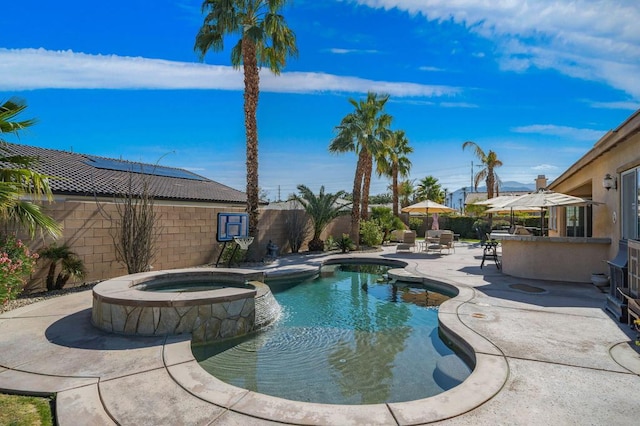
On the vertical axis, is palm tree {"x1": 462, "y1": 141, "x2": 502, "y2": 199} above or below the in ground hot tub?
above

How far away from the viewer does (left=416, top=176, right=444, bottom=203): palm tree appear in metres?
42.0

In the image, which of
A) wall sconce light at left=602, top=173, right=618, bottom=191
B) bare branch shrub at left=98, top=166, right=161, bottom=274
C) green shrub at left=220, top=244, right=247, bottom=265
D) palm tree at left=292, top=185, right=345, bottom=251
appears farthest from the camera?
palm tree at left=292, top=185, right=345, bottom=251

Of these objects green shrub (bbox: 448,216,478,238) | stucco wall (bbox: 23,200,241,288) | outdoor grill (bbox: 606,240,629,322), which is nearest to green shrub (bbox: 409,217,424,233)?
green shrub (bbox: 448,216,478,238)

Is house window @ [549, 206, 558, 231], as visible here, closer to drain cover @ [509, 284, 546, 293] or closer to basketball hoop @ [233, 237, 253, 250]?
drain cover @ [509, 284, 546, 293]

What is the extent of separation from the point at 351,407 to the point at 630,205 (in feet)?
29.5

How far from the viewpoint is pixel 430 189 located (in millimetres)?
42062

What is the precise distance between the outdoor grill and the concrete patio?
0.22 metres

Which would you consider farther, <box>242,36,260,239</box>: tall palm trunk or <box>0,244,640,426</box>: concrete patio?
<box>242,36,260,239</box>: tall palm trunk

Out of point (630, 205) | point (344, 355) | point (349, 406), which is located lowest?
point (344, 355)

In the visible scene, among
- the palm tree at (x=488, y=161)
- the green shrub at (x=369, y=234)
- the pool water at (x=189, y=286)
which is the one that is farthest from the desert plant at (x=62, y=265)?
the palm tree at (x=488, y=161)

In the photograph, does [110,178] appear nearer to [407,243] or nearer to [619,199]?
[407,243]

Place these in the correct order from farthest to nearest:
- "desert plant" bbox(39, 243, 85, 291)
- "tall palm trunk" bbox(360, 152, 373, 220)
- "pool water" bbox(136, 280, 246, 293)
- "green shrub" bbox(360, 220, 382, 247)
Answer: "tall palm trunk" bbox(360, 152, 373, 220)
"green shrub" bbox(360, 220, 382, 247)
"desert plant" bbox(39, 243, 85, 291)
"pool water" bbox(136, 280, 246, 293)

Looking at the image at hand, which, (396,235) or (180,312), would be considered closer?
(180,312)

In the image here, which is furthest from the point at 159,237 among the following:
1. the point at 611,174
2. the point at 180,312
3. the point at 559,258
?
the point at 611,174
